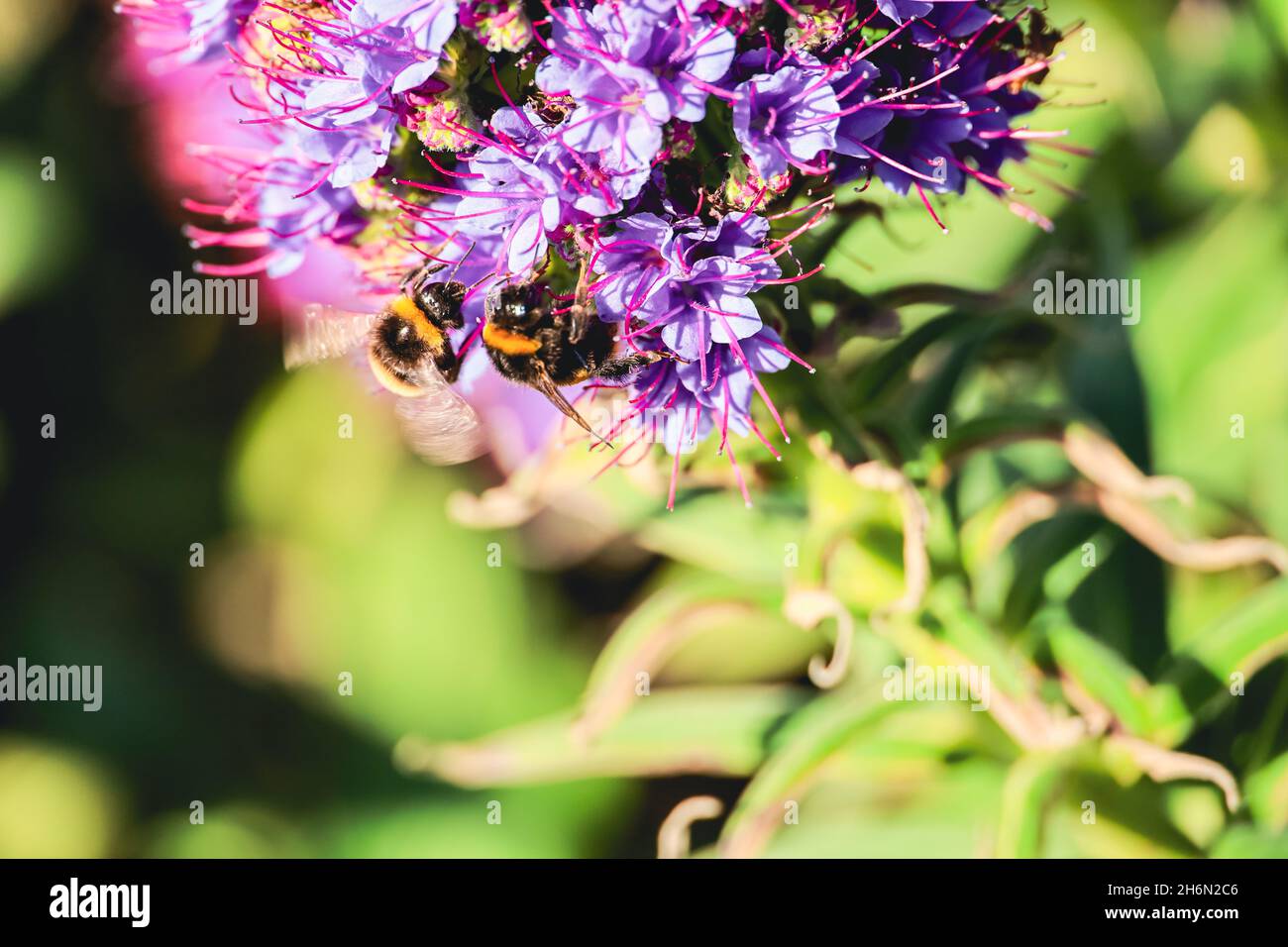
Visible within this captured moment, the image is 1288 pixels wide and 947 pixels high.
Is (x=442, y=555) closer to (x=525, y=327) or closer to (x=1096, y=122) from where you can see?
(x=525, y=327)

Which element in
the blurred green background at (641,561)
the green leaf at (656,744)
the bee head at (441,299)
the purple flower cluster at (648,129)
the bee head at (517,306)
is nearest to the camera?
the purple flower cluster at (648,129)

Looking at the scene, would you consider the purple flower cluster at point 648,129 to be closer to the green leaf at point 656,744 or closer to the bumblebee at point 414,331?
the bumblebee at point 414,331

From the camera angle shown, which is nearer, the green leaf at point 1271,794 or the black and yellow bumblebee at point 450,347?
the black and yellow bumblebee at point 450,347

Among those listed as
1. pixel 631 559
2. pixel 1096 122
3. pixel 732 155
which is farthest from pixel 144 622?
pixel 1096 122

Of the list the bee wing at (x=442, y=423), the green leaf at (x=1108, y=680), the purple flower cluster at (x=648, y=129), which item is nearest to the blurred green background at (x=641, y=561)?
the green leaf at (x=1108, y=680)

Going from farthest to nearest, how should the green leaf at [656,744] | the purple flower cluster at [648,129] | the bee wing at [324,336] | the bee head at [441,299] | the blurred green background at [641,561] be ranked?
the green leaf at [656,744]
the blurred green background at [641,561]
the bee wing at [324,336]
the bee head at [441,299]
the purple flower cluster at [648,129]

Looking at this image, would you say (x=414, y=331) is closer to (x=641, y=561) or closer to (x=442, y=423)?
(x=442, y=423)
